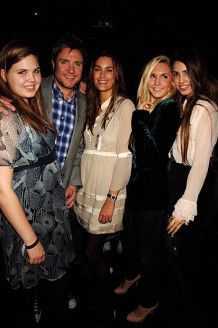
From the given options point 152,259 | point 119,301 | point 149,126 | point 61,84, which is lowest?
point 119,301

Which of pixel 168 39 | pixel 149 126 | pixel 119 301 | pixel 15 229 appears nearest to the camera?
pixel 15 229

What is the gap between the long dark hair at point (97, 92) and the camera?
2.51 meters

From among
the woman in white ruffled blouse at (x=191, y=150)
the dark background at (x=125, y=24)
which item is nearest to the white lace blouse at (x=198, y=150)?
the woman in white ruffled blouse at (x=191, y=150)

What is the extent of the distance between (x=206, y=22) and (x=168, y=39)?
295 cm

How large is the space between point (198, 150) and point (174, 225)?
2.05 ft

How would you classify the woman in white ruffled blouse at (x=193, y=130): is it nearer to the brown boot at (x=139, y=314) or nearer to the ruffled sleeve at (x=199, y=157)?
the ruffled sleeve at (x=199, y=157)

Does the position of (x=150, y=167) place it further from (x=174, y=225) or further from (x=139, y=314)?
(x=139, y=314)

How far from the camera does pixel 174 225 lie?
7.50ft

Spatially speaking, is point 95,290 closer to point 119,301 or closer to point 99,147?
point 119,301

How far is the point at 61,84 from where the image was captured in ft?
8.46

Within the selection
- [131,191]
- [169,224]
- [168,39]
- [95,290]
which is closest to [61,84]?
[131,191]

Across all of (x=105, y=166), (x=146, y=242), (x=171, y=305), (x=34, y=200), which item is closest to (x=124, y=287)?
(x=171, y=305)

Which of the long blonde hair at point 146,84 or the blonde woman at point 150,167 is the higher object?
the long blonde hair at point 146,84

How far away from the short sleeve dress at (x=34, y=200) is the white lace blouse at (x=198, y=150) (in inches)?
36.0
